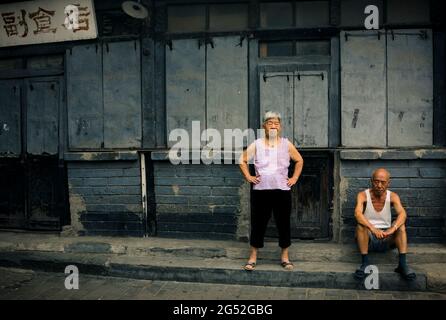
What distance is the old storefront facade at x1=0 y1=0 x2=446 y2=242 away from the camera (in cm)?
580

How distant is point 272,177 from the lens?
522 centimetres

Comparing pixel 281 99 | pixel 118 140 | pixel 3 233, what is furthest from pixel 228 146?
pixel 3 233

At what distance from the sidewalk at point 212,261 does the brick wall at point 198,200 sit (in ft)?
0.69

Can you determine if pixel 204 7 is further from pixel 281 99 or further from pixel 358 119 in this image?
pixel 358 119

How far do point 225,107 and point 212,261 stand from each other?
222 cm

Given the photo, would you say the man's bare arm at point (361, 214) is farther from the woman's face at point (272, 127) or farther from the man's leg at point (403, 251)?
the woman's face at point (272, 127)

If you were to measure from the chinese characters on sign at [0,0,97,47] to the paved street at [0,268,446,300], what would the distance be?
368 centimetres

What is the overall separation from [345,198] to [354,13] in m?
2.61

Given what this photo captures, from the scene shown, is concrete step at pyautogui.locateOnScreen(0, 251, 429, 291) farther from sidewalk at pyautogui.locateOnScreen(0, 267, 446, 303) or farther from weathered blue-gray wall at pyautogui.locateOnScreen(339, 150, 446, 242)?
weathered blue-gray wall at pyautogui.locateOnScreen(339, 150, 446, 242)

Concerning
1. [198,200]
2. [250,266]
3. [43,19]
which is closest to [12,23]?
[43,19]

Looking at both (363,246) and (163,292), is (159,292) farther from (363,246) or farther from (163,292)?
(363,246)

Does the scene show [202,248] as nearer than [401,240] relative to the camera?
No

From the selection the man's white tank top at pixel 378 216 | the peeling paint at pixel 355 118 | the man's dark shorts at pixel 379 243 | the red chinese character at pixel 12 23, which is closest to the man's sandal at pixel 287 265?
the man's dark shorts at pixel 379 243

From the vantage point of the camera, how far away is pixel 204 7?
627cm
